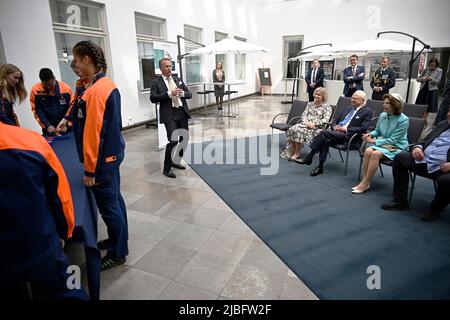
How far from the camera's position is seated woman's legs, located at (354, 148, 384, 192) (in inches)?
133

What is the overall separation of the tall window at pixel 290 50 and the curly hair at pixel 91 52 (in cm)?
1348

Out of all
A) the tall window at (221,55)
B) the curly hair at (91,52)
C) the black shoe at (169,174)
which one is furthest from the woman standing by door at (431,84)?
the tall window at (221,55)

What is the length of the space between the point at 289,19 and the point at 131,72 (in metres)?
9.80

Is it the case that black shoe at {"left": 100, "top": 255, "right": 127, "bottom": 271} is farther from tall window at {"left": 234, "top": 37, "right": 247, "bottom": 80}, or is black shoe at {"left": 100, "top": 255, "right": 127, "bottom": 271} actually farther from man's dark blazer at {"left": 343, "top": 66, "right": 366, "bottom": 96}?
tall window at {"left": 234, "top": 37, "right": 247, "bottom": 80}

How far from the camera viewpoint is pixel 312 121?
4.60 metres

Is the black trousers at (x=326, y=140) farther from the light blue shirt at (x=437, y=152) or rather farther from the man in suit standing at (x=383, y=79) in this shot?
the man in suit standing at (x=383, y=79)

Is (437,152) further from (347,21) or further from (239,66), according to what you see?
(239,66)

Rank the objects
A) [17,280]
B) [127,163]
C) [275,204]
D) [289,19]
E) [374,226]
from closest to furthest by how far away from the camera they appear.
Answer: [17,280] → [374,226] → [275,204] → [127,163] → [289,19]

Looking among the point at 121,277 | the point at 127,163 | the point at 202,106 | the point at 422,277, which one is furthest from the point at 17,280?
the point at 202,106

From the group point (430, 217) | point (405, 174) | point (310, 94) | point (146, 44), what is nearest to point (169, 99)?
point (405, 174)

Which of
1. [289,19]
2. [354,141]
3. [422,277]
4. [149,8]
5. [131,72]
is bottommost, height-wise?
[422,277]

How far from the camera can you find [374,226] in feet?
9.12

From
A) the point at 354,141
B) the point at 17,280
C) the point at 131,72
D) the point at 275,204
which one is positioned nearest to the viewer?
the point at 17,280
